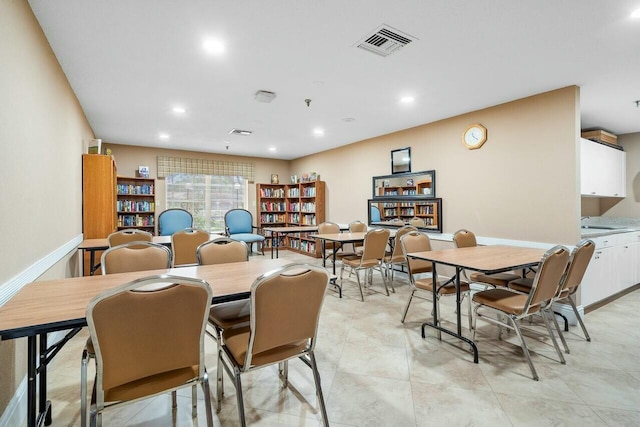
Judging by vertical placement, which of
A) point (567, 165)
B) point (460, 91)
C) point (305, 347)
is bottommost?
point (305, 347)

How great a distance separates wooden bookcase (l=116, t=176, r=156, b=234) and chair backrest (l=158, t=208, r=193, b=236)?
68cm

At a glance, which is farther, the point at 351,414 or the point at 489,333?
the point at 489,333

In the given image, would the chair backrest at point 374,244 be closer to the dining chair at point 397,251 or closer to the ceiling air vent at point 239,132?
the dining chair at point 397,251

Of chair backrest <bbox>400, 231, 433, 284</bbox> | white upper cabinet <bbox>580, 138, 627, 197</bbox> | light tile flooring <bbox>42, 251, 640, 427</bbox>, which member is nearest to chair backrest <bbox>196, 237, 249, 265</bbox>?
light tile flooring <bbox>42, 251, 640, 427</bbox>

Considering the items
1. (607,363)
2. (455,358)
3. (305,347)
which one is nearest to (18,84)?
(305,347)

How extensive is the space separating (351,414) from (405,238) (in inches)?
67.7

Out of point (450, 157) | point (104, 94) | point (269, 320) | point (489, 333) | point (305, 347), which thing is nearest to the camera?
point (269, 320)

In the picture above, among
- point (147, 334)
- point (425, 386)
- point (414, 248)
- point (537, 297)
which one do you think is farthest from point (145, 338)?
point (414, 248)

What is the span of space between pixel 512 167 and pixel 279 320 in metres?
3.62

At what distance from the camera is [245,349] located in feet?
4.90

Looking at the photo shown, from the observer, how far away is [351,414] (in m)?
1.72

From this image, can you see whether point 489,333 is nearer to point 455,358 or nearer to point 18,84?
point 455,358

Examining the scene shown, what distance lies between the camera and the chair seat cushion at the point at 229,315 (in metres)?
1.81

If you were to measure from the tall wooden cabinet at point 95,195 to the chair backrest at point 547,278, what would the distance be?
188 inches
